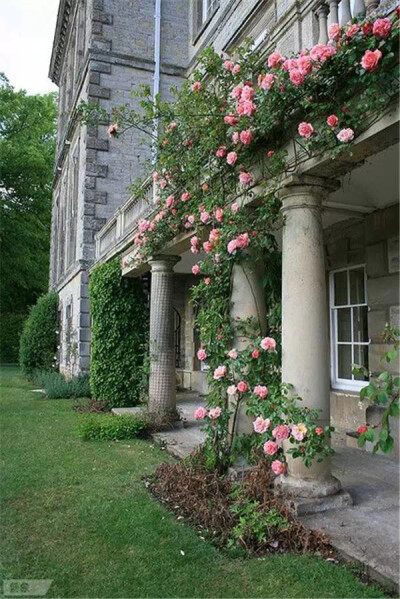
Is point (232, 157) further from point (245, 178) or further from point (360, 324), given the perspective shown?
point (360, 324)

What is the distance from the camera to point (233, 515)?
3820mm

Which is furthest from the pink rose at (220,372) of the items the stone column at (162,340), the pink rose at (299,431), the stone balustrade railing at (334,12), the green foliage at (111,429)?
the stone column at (162,340)

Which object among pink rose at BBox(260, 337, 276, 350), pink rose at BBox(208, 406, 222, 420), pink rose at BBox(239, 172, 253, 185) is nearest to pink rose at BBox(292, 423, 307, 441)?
pink rose at BBox(260, 337, 276, 350)

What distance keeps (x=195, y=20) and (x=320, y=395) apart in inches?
492

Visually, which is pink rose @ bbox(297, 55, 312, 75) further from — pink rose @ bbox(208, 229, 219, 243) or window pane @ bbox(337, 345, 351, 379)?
window pane @ bbox(337, 345, 351, 379)

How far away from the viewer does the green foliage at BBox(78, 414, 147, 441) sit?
730 cm

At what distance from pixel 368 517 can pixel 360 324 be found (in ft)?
11.1

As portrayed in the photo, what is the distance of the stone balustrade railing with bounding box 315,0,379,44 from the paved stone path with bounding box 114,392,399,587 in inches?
156

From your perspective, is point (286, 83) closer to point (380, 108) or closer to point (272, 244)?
point (380, 108)

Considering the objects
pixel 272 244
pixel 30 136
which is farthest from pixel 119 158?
pixel 30 136

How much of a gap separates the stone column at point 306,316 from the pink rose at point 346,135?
73 centimetres

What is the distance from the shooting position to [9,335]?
28125 mm

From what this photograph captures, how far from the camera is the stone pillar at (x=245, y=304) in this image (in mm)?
Result: 4855

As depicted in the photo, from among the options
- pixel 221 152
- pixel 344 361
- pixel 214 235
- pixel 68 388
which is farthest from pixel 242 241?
pixel 68 388
